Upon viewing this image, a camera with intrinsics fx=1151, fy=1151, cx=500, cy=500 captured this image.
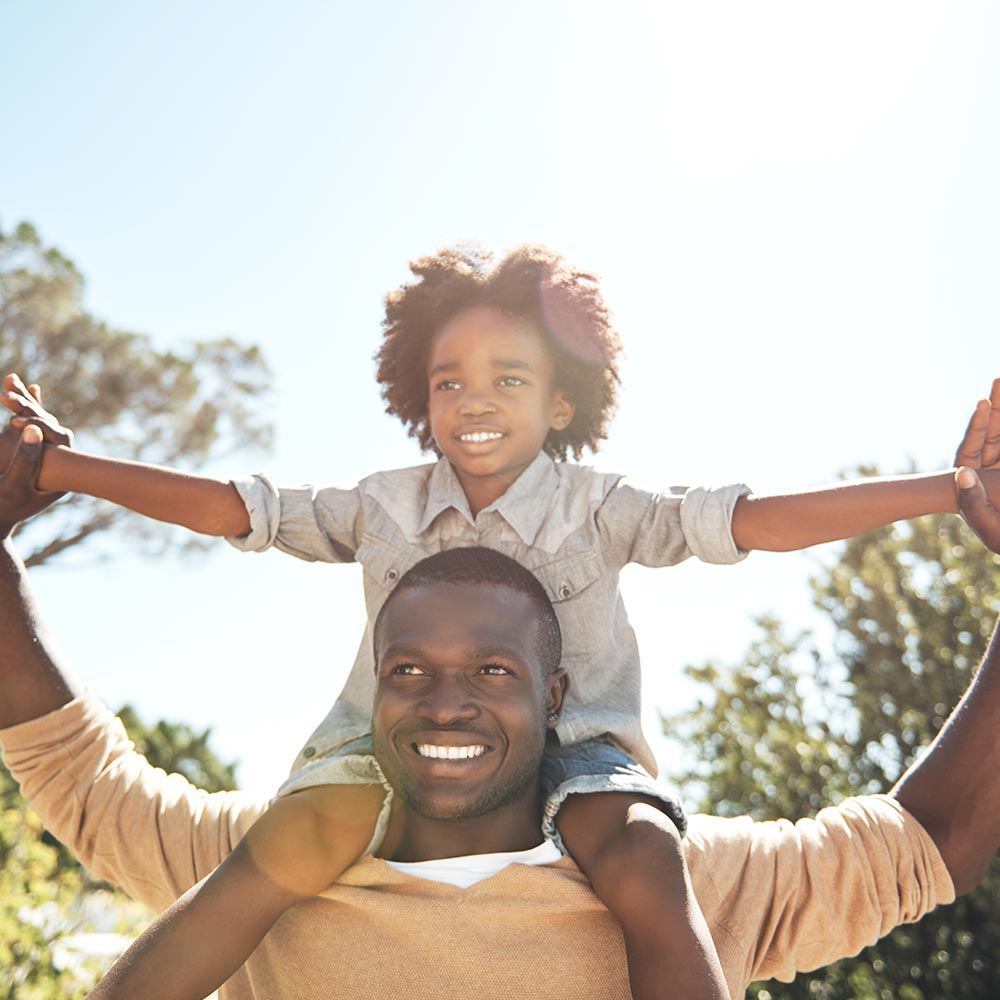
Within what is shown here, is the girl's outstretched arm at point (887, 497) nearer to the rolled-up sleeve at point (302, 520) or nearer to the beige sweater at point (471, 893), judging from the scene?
the beige sweater at point (471, 893)

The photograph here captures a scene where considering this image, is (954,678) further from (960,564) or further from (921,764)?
(921,764)

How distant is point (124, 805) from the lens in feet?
9.41

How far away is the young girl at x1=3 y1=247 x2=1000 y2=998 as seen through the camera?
8.00 feet

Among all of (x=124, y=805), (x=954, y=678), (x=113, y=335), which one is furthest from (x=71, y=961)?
(x=113, y=335)

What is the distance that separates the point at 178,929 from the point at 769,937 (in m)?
1.32

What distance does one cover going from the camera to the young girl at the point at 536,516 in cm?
244

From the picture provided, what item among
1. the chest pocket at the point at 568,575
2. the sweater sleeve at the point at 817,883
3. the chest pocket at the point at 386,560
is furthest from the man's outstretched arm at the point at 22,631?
the sweater sleeve at the point at 817,883

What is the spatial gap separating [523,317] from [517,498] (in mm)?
555

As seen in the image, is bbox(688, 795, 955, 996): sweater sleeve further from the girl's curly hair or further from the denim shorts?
the girl's curly hair

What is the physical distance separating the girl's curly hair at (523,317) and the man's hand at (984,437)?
3.54 feet

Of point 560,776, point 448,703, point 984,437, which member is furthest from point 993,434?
point 448,703

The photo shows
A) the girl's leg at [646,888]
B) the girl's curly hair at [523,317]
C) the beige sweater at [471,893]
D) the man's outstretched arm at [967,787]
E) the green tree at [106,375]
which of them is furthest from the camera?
the green tree at [106,375]

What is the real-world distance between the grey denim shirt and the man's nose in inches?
12.7

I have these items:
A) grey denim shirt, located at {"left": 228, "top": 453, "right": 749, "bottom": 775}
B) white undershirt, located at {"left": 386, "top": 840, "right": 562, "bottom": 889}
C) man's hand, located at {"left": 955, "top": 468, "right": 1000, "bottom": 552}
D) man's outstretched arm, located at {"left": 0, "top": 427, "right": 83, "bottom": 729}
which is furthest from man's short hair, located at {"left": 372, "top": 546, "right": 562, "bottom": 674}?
man's hand, located at {"left": 955, "top": 468, "right": 1000, "bottom": 552}
